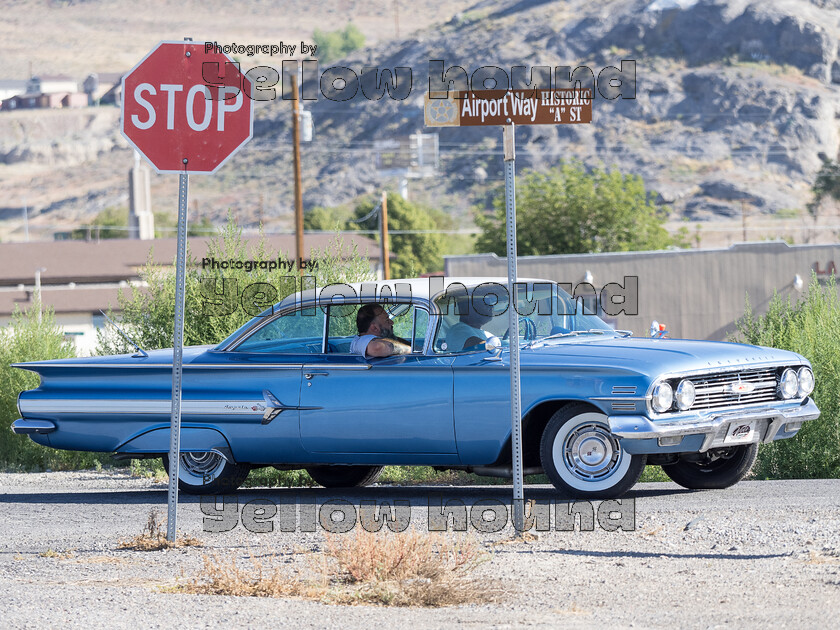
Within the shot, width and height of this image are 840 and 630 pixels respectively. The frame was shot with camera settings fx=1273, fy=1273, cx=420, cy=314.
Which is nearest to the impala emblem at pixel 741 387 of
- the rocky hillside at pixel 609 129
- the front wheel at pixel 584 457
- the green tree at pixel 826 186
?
the front wheel at pixel 584 457

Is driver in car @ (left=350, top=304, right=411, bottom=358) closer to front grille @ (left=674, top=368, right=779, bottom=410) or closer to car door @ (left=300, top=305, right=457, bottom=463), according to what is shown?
car door @ (left=300, top=305, right=457, bottom=463)

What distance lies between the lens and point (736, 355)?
9070 mm

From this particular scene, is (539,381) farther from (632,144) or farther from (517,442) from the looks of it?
(632,144)

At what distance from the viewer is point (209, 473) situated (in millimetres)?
10219

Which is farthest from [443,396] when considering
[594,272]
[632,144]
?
[632,144]

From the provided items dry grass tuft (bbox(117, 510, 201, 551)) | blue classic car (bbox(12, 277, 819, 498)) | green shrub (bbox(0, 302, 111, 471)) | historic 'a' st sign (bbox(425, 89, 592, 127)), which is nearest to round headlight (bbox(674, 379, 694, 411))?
blue classic car (bbox(12, 277, 819, 498))

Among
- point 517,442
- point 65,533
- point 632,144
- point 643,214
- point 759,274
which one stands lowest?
point 65,533

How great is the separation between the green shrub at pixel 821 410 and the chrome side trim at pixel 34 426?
6347 mm

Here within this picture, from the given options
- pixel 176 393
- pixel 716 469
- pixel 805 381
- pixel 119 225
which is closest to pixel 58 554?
pixel 176 393

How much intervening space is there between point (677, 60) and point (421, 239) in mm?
72731

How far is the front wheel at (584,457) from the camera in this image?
8.88 m

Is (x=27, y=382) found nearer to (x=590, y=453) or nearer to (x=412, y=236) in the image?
(x=590, y=453)

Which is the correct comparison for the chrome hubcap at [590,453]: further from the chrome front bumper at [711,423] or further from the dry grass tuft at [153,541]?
the dry grass tuft at [153,541]

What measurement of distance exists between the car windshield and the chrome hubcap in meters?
0.88
